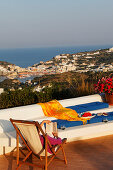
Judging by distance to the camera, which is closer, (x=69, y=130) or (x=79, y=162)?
(x=79, y=162)

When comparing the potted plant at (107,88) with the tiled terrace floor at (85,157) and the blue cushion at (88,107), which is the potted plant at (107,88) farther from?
the tiled terrace floor at (85,157)

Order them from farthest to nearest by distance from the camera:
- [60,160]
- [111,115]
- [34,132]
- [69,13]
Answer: [69,13] < [111,115] < [60,160] < [34,132]

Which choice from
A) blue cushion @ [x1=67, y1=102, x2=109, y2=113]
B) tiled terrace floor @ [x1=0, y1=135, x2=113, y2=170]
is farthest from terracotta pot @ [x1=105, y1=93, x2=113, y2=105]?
tiled terrace floor @ [x1=0, y1=135, x2=113, y2=170]

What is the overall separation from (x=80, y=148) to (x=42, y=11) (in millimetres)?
26532

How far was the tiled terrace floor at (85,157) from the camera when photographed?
374cm

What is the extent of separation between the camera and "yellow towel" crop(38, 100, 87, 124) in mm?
5078

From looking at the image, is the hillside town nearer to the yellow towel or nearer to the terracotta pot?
the terracotta pot

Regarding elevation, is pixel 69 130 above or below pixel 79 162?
above

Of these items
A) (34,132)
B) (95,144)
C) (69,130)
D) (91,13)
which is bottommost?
(95,144)

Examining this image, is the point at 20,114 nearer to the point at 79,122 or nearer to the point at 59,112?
the point at 59,112

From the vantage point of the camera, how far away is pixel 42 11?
95.8 ft

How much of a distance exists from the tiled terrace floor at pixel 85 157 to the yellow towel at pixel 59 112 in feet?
1.60

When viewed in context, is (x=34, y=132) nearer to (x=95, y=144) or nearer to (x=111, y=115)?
(x=95, y=144)

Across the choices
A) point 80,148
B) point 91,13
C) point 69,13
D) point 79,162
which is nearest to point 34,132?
point 79,162
